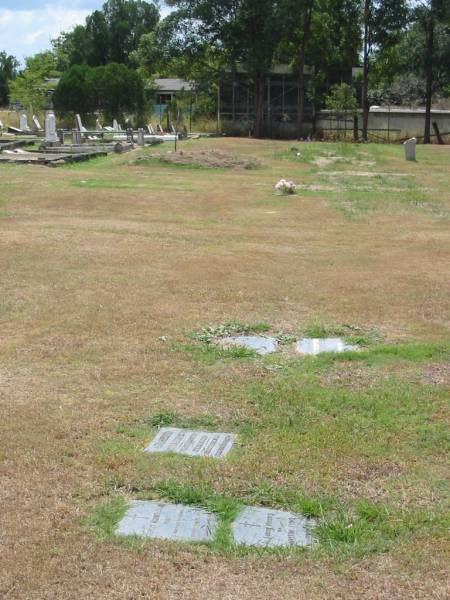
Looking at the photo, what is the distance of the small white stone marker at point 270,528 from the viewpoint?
131 inches

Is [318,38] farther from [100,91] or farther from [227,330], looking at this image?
[227,330]

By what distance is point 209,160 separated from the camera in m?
25.3

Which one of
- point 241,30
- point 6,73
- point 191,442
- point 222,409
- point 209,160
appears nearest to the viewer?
point 191,442

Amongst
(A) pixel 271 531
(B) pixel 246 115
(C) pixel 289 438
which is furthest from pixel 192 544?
(B) pixel 246 115

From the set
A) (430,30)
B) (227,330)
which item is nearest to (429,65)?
(430,30)

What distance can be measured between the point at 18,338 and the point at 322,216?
30.4 feet

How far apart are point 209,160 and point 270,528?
22.6 m

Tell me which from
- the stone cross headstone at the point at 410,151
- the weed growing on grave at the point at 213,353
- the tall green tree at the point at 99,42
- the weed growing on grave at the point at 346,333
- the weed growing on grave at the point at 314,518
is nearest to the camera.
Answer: the weed growing on grave at the point at 314,518

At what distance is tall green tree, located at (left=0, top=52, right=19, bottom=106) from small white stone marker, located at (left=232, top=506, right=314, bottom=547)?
69133mm

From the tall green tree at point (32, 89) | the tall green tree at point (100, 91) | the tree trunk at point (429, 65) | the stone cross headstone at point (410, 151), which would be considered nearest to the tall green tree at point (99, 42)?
the tall green tree at point (32, 89)

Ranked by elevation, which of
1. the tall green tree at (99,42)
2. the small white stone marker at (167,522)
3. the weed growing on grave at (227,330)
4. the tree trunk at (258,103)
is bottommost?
the small white stone marker at (167,522)

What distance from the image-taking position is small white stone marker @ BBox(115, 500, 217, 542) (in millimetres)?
3375

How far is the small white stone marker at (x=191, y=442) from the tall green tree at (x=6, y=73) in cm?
6811

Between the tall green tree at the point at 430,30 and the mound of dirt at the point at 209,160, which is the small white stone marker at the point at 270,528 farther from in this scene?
the tall green tree at the point at 430,30
